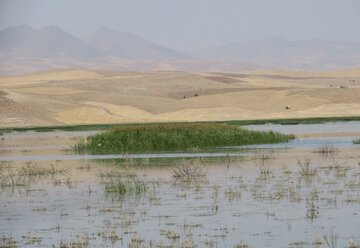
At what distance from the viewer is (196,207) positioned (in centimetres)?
2355

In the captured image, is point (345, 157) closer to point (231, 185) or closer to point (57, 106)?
point (231, 185)

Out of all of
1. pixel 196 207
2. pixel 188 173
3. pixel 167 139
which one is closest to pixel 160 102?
pixel 167 139

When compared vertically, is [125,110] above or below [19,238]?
above

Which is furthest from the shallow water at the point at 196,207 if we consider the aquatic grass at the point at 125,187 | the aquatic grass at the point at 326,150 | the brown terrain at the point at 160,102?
the brown terrain at the point at 160,102

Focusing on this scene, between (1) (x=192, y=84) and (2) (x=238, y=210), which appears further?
(1) (x=192, y=84)

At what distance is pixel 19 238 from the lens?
20.0 m

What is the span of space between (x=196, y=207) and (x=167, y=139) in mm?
23569

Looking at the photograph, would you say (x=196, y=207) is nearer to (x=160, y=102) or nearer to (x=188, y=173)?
(x=188, y=173)

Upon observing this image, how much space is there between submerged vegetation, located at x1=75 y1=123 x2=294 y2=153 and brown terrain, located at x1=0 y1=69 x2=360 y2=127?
138ft

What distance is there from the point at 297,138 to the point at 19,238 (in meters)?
33.7

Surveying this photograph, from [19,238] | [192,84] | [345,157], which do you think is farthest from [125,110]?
[19,238]

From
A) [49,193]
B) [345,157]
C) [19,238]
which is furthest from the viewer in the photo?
[345,157]

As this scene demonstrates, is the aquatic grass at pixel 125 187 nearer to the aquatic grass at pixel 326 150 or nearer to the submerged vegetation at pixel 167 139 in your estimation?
the aquatic grass at pixel 326 150

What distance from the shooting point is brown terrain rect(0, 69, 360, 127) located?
95.1m
